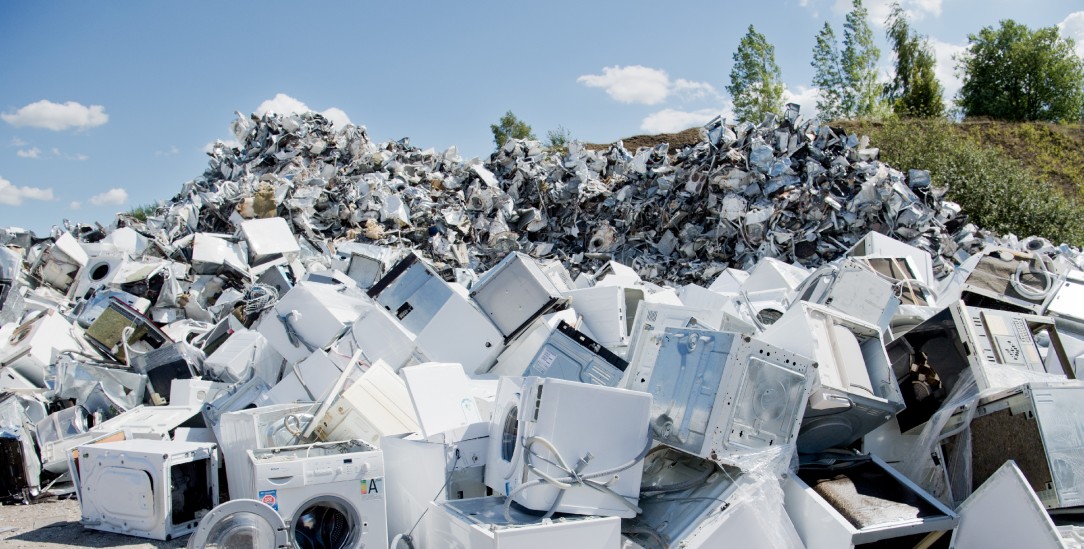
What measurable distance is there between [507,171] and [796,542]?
997 cm

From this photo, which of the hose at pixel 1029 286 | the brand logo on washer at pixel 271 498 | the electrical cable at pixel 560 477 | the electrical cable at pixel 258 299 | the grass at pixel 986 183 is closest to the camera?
the electrical cable at pixel 560 477

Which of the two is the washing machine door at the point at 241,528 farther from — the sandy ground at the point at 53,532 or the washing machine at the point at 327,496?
the sandy ground at the point at 53,532

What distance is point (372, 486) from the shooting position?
9.50 ft

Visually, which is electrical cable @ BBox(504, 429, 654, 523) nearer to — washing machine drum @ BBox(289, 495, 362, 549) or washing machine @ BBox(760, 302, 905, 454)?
washing machine drum @ BBox(289, 495, 362, 549)

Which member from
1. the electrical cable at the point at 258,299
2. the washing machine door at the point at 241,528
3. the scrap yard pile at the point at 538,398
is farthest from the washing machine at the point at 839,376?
the electrical cable at the point at 258,299

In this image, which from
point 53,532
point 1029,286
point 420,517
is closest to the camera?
point 420,517

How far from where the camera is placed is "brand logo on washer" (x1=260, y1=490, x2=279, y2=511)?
275 cm

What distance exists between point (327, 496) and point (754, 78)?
2475 centimetres

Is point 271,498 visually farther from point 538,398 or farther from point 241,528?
point 538,398

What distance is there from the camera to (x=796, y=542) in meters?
2.67

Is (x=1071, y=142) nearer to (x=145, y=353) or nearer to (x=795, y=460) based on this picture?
(x=795, y=460)

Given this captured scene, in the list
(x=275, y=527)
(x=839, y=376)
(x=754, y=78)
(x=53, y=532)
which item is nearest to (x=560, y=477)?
(x=275, y=527)

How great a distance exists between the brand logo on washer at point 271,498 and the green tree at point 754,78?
23299mm

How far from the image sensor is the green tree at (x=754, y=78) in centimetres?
2397
